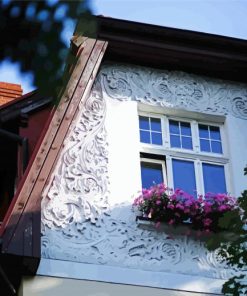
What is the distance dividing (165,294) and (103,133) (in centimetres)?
216

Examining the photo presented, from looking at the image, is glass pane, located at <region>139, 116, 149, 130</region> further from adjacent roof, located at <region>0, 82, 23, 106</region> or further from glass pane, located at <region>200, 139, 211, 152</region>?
adjacent roof, located at <region>0, 82, 23, 106</region>

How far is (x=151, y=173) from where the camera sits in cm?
930

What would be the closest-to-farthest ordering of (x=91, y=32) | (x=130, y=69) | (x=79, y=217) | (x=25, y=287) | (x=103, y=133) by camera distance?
(x=91, y=32) < (x=25, y=287) < (x=79, y=217) < (x=103, y=133) < (x=130, y=69)

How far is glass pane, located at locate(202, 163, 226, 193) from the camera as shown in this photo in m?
9.35

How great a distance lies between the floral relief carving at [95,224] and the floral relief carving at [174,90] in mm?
420

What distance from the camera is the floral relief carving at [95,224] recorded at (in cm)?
811

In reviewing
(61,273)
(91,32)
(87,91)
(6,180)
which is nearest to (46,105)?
(87,91)

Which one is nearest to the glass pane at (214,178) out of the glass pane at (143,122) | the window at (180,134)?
the window at (180,134)

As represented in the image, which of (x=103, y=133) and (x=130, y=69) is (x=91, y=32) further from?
(x=130, y=69)

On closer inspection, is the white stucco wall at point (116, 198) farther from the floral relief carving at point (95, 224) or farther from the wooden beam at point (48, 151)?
the wooden beam at point (48, 151)

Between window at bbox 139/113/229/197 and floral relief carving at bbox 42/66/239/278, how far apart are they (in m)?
0.69

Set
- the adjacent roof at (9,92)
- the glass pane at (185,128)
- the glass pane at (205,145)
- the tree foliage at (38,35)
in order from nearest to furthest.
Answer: the tree foliage at (38,35) → the glass pane at (205,145) → the glass pane at (185,128) → the adjacent roof at (9,92)

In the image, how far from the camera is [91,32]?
3279mm

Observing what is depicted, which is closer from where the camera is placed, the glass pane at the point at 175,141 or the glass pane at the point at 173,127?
the glass pane at the point at 175,141
